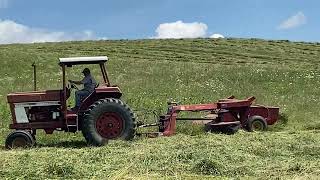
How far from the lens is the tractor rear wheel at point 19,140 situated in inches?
439

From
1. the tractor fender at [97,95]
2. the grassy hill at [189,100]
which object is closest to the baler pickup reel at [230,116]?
the grassy hill at [189,100]

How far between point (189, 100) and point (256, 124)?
18.5 ft

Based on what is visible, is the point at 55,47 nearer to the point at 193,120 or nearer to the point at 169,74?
the point at 169,74

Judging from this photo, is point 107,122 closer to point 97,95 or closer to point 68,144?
point 97,95

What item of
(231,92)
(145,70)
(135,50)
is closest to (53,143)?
(231,92)

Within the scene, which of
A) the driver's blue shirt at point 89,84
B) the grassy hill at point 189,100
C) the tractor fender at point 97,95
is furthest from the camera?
the driver's blue shirt at point 89,84

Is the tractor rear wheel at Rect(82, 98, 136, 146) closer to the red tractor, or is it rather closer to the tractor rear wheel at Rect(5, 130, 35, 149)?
the red tractor

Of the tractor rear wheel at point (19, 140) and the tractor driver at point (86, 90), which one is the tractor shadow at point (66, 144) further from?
the tractor driver at point (86, 90)

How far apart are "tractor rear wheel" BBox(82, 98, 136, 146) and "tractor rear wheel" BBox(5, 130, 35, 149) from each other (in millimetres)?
1063

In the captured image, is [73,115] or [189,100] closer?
[73,115]

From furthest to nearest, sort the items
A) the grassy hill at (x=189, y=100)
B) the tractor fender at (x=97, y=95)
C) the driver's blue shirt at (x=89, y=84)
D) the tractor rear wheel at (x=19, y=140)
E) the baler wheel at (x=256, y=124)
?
the baler wheel at (x=256, y=124), the driver's blue shirt at (x=89, y=84), the tractor fender at (x=97, y=95), the tractor rear wheel at (x=19, y=140), the grassy hill at (x=189, y=100)

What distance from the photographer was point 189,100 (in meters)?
18.8

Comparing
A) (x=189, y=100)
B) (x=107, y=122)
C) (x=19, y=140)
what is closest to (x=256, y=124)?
(x=107, y=122)

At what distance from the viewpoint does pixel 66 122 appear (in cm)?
1149
